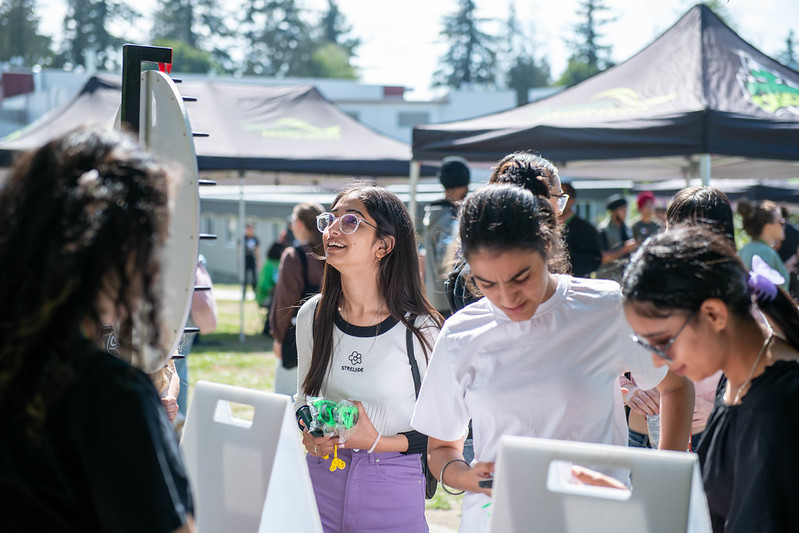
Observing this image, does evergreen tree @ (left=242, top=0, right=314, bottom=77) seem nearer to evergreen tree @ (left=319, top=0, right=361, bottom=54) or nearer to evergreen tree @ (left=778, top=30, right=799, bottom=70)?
evergreen tree @ (left=319, top=0, right=361, bottom=54)

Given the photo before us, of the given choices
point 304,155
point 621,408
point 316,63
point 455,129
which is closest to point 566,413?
point 621,408

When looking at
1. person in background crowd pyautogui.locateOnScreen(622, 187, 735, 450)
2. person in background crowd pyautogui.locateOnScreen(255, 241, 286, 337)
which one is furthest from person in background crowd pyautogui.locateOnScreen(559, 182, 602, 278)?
person in background crowd pyautogui.locateOnScreen(255, 241, 286, 337)

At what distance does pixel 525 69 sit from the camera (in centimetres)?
7425

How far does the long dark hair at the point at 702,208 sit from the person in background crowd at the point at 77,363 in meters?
2.23

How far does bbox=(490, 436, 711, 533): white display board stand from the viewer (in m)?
1.62

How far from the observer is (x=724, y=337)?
1648 mm

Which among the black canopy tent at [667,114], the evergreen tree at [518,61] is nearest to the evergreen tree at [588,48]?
the evergreen tree at [518,61]

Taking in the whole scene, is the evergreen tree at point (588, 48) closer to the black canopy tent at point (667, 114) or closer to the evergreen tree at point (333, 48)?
the evergreen tree at point (333, 48)

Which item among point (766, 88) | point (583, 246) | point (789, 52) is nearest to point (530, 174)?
point (583, 246)

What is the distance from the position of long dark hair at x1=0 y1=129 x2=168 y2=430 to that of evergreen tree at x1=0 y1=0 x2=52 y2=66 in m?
63.0

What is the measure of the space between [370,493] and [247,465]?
21.7 inches

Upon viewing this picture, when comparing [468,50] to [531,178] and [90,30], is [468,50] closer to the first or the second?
[90,30]

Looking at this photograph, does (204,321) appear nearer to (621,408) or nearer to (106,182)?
(621,408)

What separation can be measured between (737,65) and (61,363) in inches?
242
